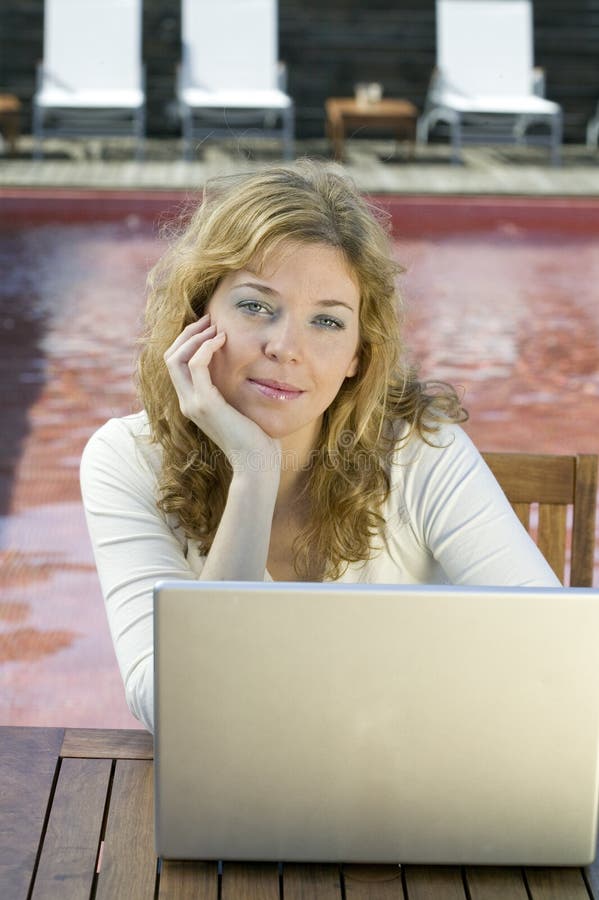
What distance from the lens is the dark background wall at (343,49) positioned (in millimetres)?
9516

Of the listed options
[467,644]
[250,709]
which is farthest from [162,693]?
[467,644]

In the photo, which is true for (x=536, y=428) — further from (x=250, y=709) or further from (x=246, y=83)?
(x=246, y=83)

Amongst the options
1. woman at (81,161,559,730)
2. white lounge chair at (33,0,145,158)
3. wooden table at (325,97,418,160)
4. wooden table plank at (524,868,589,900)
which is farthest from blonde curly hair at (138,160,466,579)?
white lounge chair at (33,0,145,158)

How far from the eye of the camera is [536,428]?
4.68m

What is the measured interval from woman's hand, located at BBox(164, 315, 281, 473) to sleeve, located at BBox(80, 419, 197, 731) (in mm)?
104

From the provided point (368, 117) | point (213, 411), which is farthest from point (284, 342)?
point (368, 117)

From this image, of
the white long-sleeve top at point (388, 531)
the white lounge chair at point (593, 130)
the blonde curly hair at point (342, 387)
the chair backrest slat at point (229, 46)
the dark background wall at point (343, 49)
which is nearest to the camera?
the white long-sleeve top at point (388, 531)

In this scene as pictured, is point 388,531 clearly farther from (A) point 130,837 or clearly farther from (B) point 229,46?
(B) point 229,46

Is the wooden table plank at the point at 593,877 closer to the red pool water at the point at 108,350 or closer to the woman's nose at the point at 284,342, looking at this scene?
the woman's nose at the point at 284,342

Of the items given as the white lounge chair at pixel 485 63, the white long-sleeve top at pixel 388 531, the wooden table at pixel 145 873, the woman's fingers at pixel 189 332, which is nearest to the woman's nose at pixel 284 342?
the woman's fingers at pixel 189 332

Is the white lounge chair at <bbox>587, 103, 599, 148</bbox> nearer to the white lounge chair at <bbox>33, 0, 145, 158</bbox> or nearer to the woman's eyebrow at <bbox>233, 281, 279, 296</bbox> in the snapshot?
the white lounge chair at <bbox>33, 0, 145, 158</bbox>

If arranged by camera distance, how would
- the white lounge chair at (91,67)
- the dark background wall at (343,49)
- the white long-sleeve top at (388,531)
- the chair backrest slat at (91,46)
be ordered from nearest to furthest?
the white long-sleeve top at (388,531)
the white lounge chair at (91,67)
the chair backrest slat at (91,46)
the dark background wall at (343,49)

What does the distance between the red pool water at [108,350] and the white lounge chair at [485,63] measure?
1146 millimetres

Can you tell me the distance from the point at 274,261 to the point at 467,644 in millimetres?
631
